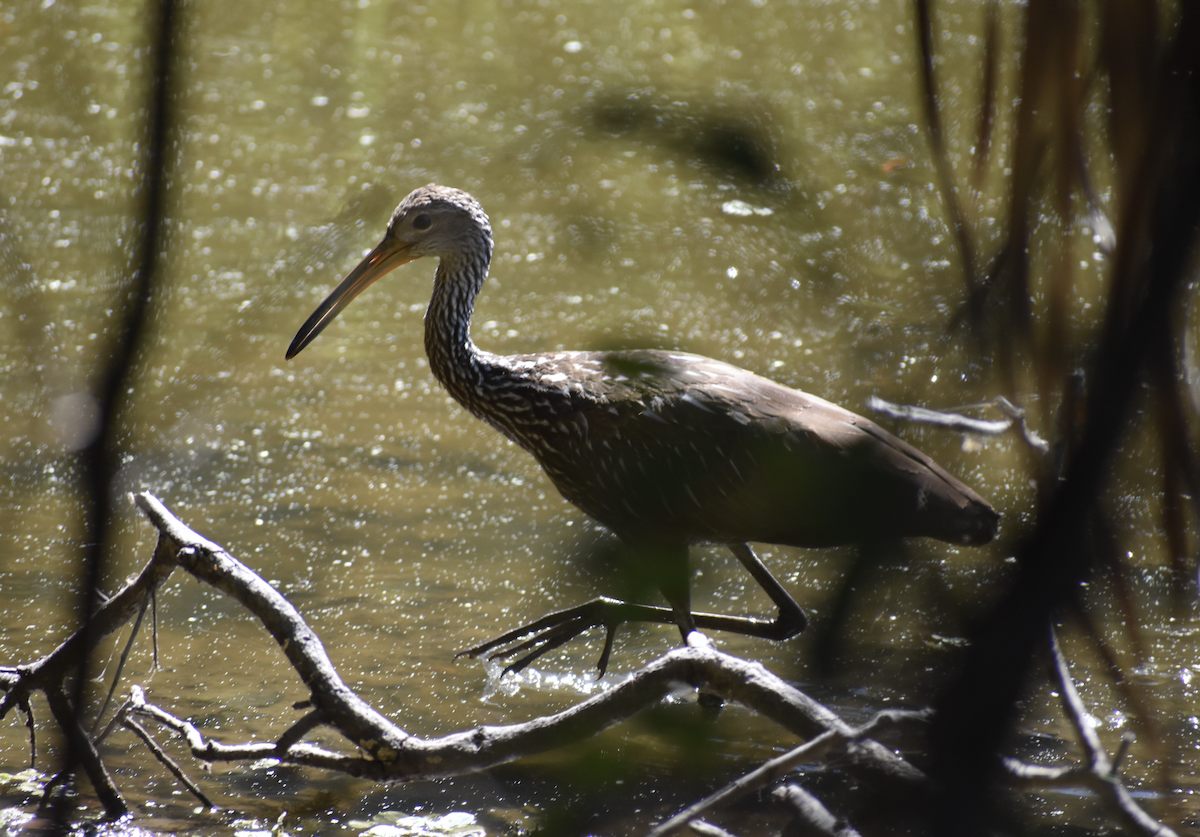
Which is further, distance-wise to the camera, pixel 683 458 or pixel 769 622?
pixel 769 622

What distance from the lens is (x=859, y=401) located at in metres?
5.31

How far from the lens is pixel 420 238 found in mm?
4141

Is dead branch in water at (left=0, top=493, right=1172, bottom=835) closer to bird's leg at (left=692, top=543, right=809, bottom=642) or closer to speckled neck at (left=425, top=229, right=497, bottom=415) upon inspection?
bird's leg at (left=692, top=543, right=809, bottom=642)

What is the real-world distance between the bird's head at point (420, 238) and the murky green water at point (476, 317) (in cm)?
29

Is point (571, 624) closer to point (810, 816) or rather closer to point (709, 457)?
point (709, 457)

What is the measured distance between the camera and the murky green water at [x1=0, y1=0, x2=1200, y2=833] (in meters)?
1.85

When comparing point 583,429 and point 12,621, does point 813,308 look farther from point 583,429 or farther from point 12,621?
point 12,621

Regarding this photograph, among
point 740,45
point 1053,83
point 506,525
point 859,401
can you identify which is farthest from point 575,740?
point 740,45

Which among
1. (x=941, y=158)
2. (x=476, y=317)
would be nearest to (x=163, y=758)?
(x=941, y=158)

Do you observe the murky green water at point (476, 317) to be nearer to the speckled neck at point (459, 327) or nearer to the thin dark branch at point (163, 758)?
the thin dark branch at point (163, 758)

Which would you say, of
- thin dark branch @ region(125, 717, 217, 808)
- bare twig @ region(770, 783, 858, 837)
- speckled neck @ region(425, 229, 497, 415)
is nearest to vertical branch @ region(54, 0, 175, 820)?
bare twig @ region(770, 783, 858, 837)

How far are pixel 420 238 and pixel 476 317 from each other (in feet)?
6.88

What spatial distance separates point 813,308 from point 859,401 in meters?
0.96

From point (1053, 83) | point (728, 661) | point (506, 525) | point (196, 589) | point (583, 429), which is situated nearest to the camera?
point (1053, 83)
